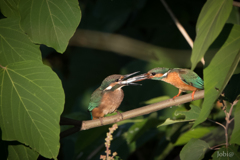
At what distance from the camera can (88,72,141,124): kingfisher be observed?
219cm

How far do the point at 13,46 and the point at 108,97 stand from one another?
1.09m

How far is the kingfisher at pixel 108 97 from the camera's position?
2189 millimetres

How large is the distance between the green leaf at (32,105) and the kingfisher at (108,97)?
3.35 ft

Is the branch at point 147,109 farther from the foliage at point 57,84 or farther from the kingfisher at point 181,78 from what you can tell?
the kingfisher at point 181,78

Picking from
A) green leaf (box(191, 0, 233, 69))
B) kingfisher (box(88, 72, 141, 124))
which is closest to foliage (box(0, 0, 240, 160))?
green leaf (box(191, 0, 233, 69))

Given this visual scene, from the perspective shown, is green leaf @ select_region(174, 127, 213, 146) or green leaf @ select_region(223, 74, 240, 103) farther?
green leaf @ select_region(174, 127, 213, 146)

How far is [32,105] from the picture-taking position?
120 cm

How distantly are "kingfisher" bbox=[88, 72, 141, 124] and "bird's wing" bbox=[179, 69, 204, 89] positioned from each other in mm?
439

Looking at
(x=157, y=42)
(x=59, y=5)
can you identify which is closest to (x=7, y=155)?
(x=59, y=5)

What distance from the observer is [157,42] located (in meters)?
3.28

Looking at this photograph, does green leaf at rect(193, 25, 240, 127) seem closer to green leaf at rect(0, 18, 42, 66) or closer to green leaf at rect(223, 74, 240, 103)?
green leaf at rect(223, 74, 240, 103)

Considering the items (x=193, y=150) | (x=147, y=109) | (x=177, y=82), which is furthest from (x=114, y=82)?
(x=193, y=150)

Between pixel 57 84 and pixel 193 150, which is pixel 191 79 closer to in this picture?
pixel 193 150

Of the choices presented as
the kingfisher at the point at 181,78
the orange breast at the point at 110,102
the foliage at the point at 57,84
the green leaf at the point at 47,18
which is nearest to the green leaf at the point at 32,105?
the foliage at the point at 57,84
